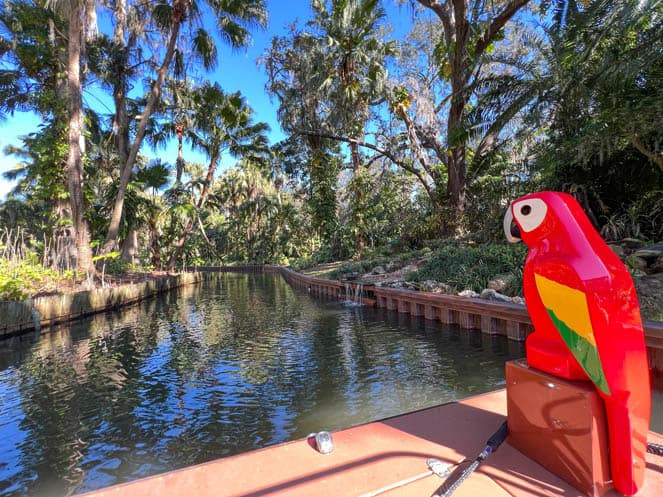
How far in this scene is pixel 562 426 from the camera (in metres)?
1.79

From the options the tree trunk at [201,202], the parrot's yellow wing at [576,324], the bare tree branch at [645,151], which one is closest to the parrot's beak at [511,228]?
the parrot's yellow wing at [576,324]

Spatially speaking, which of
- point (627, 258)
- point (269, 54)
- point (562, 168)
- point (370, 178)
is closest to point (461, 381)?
point (627, 258)

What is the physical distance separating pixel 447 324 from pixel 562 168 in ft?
19.8

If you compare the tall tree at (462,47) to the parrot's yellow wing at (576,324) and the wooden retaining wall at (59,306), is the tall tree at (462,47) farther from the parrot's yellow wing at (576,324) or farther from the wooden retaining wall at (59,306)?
the wooden retaining wall at (59,306)

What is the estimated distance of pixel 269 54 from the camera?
1895 centimetres

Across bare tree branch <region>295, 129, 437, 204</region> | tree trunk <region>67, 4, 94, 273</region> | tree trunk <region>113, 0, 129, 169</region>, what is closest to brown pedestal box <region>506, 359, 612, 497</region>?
tree trunk <region>67, 4, 94, 273</region>

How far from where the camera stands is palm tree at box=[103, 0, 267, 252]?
1477 cm

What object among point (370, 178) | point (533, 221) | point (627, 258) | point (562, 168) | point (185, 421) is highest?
point (370, 178)

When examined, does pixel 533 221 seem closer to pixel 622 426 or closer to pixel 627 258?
pixel 622 426

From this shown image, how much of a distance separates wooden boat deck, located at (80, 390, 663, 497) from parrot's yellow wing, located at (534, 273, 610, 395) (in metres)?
0.61

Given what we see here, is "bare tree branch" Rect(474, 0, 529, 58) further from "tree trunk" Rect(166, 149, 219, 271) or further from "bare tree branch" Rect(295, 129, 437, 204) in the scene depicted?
"tree trunk" Rect(166, 149, 219, 271)

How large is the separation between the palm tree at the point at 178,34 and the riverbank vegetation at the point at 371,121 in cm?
7

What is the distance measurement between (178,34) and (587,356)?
18.3 metres

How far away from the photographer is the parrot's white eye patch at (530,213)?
2.04 meters
